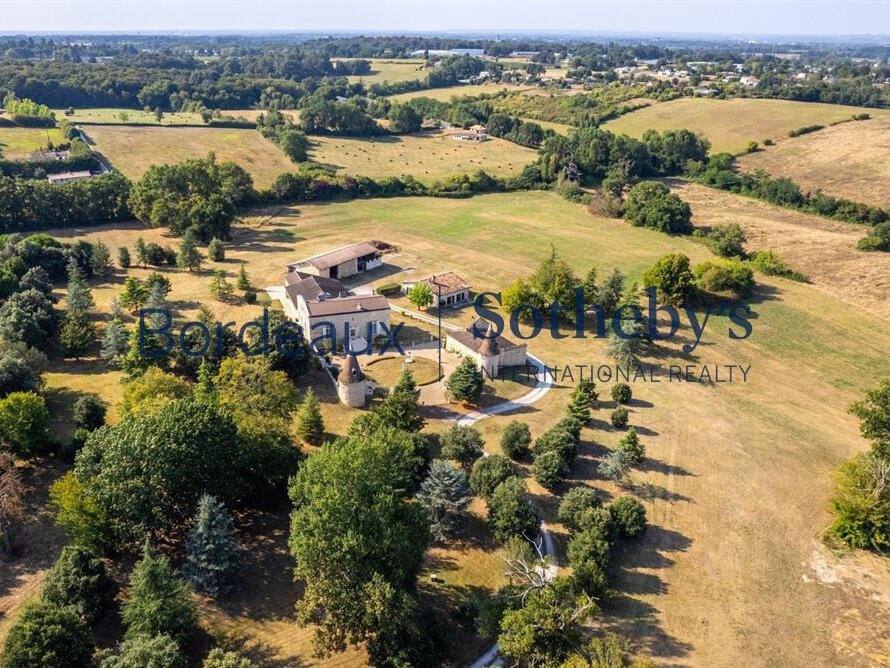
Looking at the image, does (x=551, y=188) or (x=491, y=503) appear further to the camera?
(x=551, y=188)

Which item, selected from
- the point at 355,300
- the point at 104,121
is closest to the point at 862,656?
the point at 355,300

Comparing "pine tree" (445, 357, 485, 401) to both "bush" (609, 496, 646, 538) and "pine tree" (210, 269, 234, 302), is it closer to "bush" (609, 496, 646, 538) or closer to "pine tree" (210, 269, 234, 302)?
"bush" (609, 496, 646, 538)

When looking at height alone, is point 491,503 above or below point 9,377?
below

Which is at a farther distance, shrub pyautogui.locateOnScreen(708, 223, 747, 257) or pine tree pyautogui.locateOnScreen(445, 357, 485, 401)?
shrub pyautogui.locateOnScreen(708, 223, 747, 257)

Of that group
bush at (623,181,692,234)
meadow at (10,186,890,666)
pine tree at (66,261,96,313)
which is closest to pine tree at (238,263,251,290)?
meadow at (10,186,890,666)

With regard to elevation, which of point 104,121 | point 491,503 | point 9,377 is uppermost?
point 104,121

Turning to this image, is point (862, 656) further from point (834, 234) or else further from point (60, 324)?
point (834, 234)

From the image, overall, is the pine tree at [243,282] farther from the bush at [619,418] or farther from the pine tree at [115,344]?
the bush at [619,418]

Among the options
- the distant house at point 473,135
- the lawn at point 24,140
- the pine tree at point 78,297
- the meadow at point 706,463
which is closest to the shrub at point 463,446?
the meadow at point 706,463
